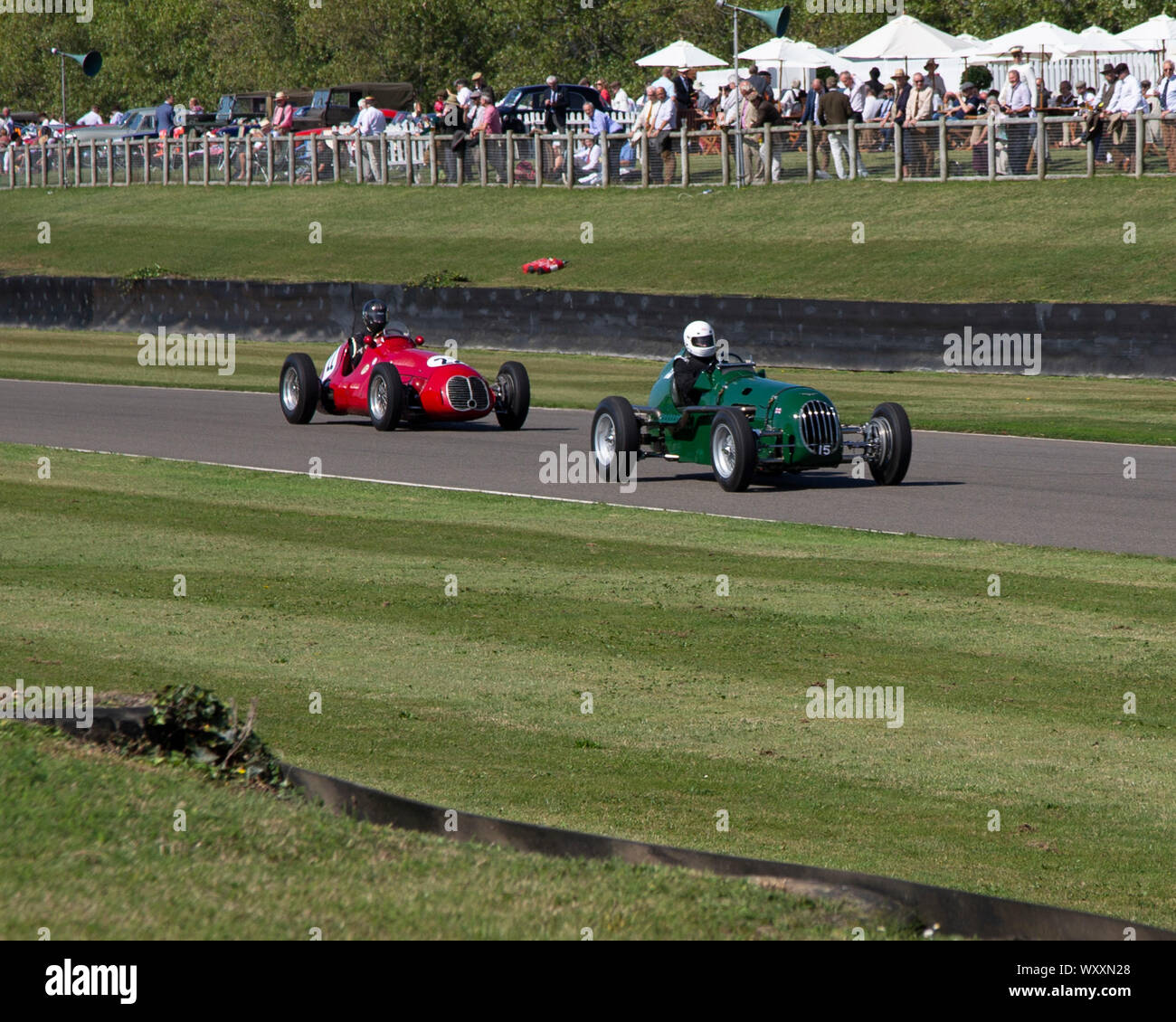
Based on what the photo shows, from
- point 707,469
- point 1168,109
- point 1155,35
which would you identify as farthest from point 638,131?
point 707,469

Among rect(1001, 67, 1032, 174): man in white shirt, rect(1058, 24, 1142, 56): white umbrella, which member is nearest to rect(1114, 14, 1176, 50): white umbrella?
rect(1058, 24, 1142, 56): white umbrella

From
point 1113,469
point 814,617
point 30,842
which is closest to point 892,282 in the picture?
point 1113,469

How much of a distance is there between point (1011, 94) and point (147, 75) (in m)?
89.7

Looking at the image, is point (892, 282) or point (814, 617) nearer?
point (814, 617)

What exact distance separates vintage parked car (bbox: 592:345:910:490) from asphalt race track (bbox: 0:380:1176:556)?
0.31m

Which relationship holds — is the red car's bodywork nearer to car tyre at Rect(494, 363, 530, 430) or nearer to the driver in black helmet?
the driver in black helmet

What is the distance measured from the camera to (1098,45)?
46219 millimetres

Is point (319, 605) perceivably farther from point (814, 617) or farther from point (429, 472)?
point (429, 472)

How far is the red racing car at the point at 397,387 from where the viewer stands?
20.3m

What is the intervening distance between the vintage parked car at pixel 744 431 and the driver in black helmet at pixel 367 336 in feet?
14.4

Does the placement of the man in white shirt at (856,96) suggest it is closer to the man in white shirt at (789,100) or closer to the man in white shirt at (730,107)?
the man in white shirt at (789,100)

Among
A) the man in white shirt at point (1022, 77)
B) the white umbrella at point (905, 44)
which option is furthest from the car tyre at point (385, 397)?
the white umbrella at point (905, 44)

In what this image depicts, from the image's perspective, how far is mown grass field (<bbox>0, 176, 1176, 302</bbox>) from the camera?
1237 inches
